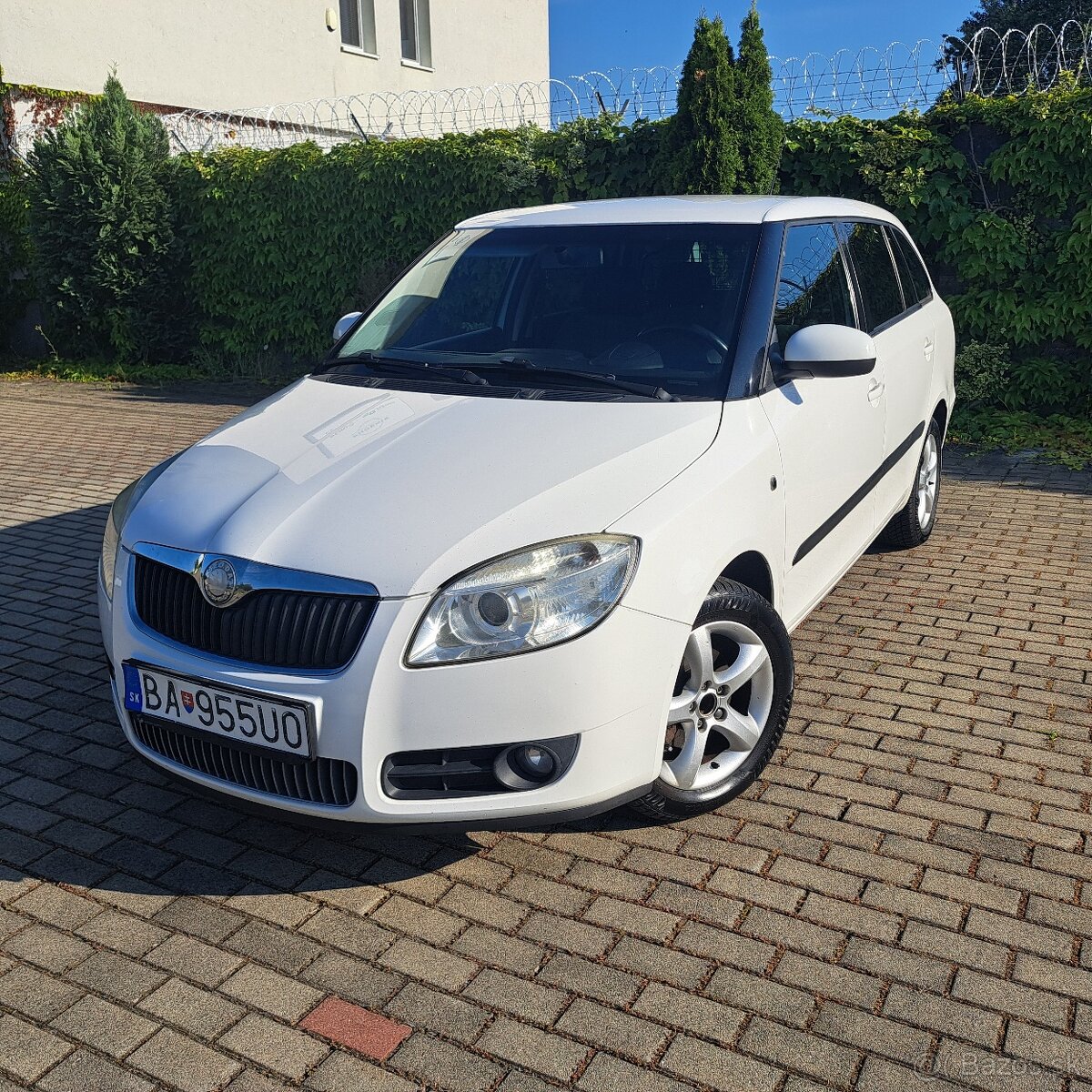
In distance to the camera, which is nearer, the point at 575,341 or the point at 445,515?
the point at 445,515

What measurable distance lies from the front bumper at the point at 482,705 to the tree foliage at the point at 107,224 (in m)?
10.9

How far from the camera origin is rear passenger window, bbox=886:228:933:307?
5734mm

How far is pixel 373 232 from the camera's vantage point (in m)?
11.7

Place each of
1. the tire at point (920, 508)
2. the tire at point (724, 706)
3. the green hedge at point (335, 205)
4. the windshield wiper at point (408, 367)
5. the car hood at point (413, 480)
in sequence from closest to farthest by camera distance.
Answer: the car hood at point (413, 480), the tire at point (724, 706), the windshield wiper at point (408, 367), the tire at point (920, 508), the green hedge at point (335, 205)

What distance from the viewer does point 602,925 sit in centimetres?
305

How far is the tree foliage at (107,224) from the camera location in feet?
41.0

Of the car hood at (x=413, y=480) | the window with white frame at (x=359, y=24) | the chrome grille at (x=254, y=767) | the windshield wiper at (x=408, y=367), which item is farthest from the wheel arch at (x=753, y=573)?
the window with white frame at (x=359, y=24)

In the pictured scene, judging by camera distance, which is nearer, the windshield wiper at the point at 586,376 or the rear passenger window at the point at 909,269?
the windshield wiper at the point at 586,376

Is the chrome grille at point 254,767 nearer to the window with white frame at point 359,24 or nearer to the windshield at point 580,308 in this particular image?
the windshield at point 580,308

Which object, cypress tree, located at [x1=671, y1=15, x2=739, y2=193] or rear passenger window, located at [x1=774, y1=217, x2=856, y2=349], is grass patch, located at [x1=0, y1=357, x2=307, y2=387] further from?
rear passenger window, located at [x1=774, y1=217, x2=856, y2=349]

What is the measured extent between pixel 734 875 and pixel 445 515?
133 cm

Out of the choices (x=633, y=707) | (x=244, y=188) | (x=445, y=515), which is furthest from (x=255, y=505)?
(x=244, y=188)

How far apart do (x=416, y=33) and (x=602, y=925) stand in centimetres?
2220

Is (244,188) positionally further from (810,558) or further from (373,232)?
(810,558)
